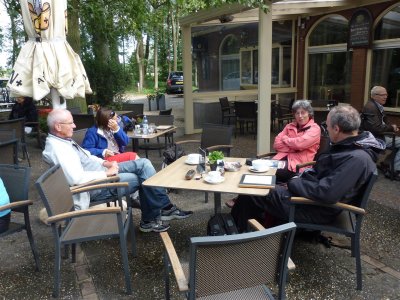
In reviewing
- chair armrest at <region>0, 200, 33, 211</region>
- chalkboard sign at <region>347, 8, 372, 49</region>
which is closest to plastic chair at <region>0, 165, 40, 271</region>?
chair armrest at <region>0, 200, 33, 211</region>

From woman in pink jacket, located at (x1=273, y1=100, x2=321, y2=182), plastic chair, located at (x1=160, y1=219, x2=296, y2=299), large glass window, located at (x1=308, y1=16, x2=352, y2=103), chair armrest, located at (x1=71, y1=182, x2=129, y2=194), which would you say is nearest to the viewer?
plastic chair, located at (x1=160, y1=219, x2=296, y2=299)

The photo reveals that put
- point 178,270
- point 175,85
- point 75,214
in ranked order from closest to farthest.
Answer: point 178,270 < point 75,214 < point 175,85

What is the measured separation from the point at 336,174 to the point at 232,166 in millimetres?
894

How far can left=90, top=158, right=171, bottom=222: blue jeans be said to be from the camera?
10.7 feet

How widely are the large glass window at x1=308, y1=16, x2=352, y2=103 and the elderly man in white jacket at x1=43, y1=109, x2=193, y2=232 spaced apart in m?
6.50

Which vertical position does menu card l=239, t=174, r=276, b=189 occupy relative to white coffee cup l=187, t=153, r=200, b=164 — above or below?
below

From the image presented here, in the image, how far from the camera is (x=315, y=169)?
280 cm

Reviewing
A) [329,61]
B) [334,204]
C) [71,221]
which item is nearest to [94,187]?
[71,221]

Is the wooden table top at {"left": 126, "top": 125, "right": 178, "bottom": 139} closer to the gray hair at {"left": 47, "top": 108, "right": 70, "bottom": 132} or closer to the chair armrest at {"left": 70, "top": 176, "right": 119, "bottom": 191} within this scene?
the chair armrest at {"left": 70, "top": 176, "right": 119, "bottom": 191}

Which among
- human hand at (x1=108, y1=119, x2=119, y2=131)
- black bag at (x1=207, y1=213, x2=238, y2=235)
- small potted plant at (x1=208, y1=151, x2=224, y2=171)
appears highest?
human hand at (x1=108, y1=119, x2=119, y2=131)

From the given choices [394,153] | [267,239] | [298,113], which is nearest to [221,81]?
[394,153]

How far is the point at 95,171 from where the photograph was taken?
3277 millimetres

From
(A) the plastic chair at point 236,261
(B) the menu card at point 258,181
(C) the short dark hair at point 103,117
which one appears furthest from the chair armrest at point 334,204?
(C) the short dark hair at point 103,117

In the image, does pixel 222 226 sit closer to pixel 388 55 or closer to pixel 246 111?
pixel 246 111
